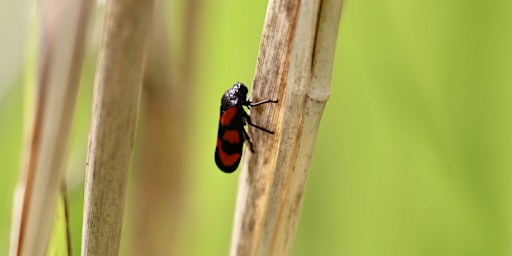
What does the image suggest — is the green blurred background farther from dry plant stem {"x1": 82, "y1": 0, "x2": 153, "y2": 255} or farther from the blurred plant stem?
dry plant stem {"x1": 82, "y1": 0, "x2": 153, "y2": 255}

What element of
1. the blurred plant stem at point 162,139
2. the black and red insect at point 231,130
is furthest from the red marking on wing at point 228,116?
the blurred plant stem at point 162,139

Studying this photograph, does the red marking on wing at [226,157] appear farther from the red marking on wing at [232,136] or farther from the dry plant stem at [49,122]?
the dry plant stem at [49,122]

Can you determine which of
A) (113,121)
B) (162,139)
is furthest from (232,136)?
(113,121)

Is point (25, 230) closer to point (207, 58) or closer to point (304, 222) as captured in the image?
point (207, 58)

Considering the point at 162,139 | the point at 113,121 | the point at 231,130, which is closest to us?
the point at 113,121

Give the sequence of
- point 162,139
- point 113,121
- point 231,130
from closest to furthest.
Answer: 1. point 113,121
2. point 162,139
3. point 231,130

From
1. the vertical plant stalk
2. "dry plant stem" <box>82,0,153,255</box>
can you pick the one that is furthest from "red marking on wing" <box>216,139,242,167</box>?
"dry plant stem" <box>82,0,153,255</box>

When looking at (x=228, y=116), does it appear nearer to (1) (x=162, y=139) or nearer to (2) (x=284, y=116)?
(1) (x=162, y=139)

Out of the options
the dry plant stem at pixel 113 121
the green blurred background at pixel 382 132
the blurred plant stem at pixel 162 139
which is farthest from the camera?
the green blurred background at pixel 382 132
